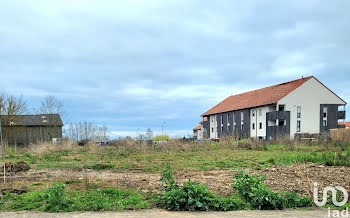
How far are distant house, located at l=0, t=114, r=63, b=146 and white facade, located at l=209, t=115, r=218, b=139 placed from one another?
100ft

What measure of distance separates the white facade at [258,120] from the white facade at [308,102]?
2802mm

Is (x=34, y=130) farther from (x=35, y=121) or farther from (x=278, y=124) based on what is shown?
(x=278, y=124)

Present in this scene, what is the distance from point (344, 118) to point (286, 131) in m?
11.4

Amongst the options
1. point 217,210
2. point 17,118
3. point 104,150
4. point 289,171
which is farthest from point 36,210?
point 17,118

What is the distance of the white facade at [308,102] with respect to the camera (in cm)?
3997

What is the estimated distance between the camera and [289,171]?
9469 mm

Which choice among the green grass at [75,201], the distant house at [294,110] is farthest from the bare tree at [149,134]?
the green grass at [75,201]

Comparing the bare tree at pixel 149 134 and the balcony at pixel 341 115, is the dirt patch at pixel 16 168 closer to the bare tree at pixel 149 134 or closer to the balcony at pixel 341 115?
the bare tree at pixel 149 134

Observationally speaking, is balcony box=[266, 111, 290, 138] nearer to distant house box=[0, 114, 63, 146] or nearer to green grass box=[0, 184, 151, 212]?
distant house box=[0, 114, 63, 146]

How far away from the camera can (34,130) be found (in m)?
40.6

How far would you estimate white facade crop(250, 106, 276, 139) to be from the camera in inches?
1663

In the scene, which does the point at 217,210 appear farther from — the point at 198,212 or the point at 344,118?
the point at 344,118

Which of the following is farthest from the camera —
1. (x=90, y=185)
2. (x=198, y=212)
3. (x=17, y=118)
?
(x=17, y=118)

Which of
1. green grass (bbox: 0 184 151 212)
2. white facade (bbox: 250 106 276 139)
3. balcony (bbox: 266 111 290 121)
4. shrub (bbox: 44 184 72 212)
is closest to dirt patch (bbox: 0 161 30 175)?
green grass (bbox: 0 184 151 212)
